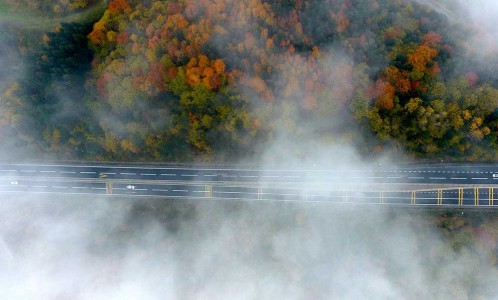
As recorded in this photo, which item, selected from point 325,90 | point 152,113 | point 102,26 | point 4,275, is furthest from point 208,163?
point 4,275

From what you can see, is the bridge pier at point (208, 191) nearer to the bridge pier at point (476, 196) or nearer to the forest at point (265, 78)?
the forest at point (265, 78)

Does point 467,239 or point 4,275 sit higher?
point 467,239

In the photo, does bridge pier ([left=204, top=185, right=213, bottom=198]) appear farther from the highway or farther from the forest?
the forest

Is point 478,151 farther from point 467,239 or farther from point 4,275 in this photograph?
point 4,275

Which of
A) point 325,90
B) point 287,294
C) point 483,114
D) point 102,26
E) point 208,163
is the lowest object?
point 287,294

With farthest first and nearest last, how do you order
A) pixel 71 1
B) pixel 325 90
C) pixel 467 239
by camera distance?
pixel 71 1
pixel 467 239
pixel 325 90

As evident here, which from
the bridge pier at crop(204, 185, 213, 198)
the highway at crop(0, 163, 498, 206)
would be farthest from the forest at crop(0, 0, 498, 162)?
the bridge pier at crop(204, 185, 213, 198)

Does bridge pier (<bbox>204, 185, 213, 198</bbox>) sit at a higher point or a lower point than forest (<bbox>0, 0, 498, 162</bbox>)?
lower
